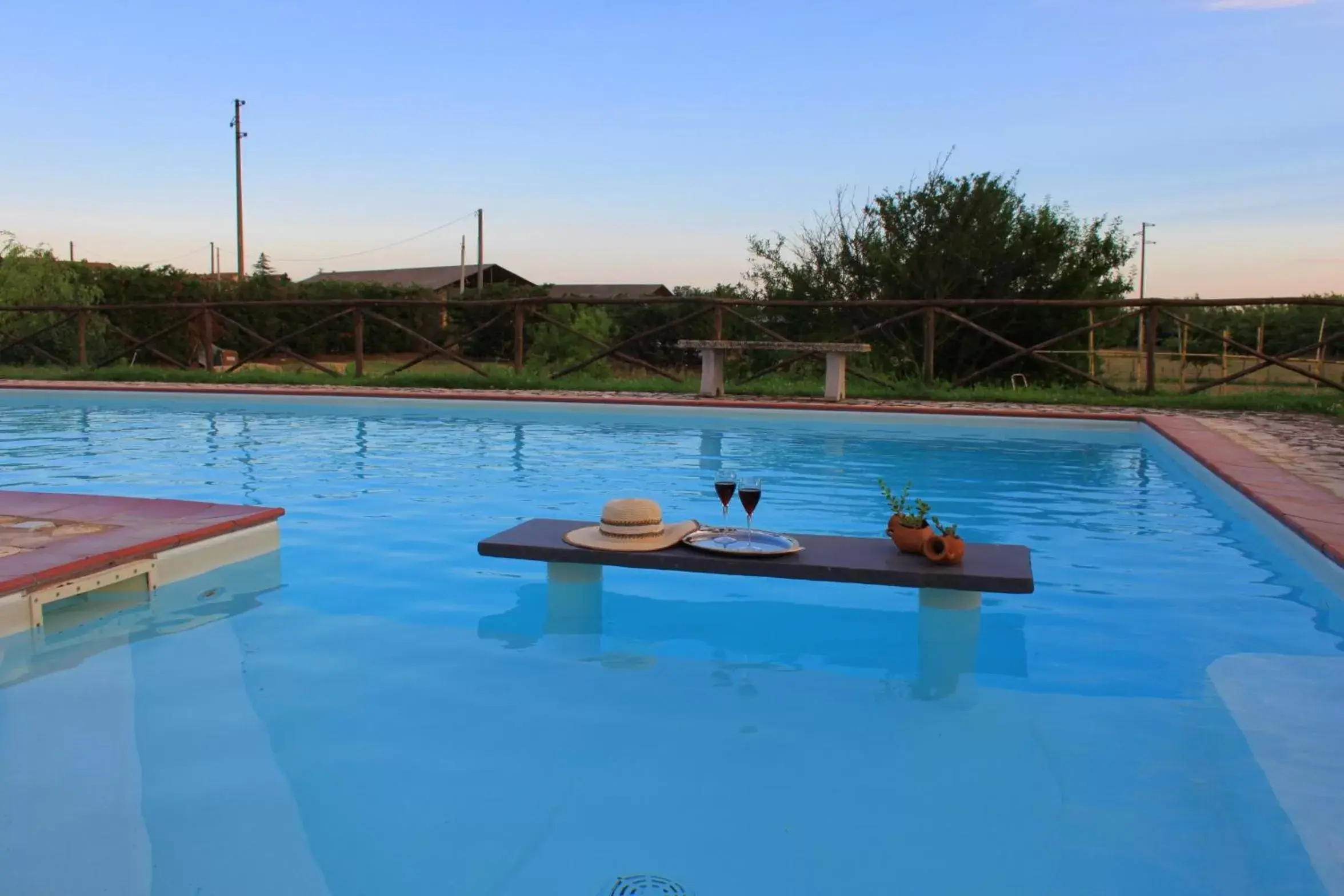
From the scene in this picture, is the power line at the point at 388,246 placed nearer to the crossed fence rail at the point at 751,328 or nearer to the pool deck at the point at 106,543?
the crossed fence rail at the point at 751,328

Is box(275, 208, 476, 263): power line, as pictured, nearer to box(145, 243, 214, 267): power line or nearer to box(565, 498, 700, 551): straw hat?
box(145, 243, 214, 267): power line

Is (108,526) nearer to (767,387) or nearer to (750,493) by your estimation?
(750,493)

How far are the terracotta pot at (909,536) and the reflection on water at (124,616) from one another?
222 cm

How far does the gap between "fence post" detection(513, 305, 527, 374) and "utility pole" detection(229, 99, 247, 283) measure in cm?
1591

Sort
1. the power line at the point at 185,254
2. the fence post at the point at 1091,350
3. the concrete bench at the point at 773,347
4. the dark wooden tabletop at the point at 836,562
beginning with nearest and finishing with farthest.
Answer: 1. the dark wooden tabletop at the point at 836,562
2. the concrete bench at the point at 773,347
3. the fence post at the point at 1091,350
4. the power line at the point at 185,254

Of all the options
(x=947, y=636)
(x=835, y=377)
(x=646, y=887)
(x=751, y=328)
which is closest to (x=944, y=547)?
(x=947, y=636)

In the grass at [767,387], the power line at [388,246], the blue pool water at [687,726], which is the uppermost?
the power line at [388,246]

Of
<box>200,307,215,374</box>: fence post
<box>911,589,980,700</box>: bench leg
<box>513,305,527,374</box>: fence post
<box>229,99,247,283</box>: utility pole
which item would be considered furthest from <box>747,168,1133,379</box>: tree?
<box>229,99,247,283</box>: utility pole

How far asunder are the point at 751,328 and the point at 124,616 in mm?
10779

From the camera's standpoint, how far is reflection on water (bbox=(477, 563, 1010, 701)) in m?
3.09

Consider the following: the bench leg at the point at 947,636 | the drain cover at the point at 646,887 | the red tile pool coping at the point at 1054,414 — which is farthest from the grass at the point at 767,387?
the drain cover at the point at 646,887

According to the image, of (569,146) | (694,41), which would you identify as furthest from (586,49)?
(569,146)

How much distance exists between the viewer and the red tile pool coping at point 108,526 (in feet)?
10.1

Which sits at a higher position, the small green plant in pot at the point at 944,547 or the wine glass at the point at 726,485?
the wine glass at the point at 726,485
